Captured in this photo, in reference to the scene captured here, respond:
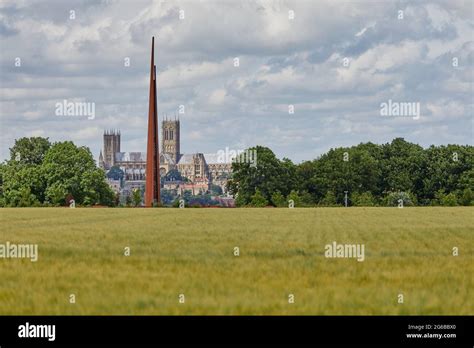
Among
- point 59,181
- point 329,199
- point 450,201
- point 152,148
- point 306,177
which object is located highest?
point 152,148

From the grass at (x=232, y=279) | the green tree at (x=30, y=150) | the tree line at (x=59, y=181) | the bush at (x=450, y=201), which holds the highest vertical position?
the green tree at (x=30, y=150)

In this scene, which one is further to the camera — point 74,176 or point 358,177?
point 358,177

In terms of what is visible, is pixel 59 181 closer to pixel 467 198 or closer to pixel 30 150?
pixel 30 150

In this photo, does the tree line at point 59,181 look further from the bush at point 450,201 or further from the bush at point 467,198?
the bush at point 467,198

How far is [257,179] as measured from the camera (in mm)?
170500

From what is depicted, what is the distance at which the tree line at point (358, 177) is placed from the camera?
167400 mm

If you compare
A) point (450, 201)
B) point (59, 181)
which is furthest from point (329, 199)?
point (59, 181)

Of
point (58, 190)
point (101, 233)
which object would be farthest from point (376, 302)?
point (58, 190)

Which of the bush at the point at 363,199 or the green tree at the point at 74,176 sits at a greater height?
the green tree at the point at 74,176

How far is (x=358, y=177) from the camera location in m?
168

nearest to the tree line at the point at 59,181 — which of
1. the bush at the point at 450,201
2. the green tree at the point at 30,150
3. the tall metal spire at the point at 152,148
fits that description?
the green tree at the point at 30,150

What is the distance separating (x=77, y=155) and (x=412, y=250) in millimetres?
128332

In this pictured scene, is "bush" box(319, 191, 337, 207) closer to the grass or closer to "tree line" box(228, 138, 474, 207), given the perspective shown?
"tree line" box(228, 138, 474, 207)
